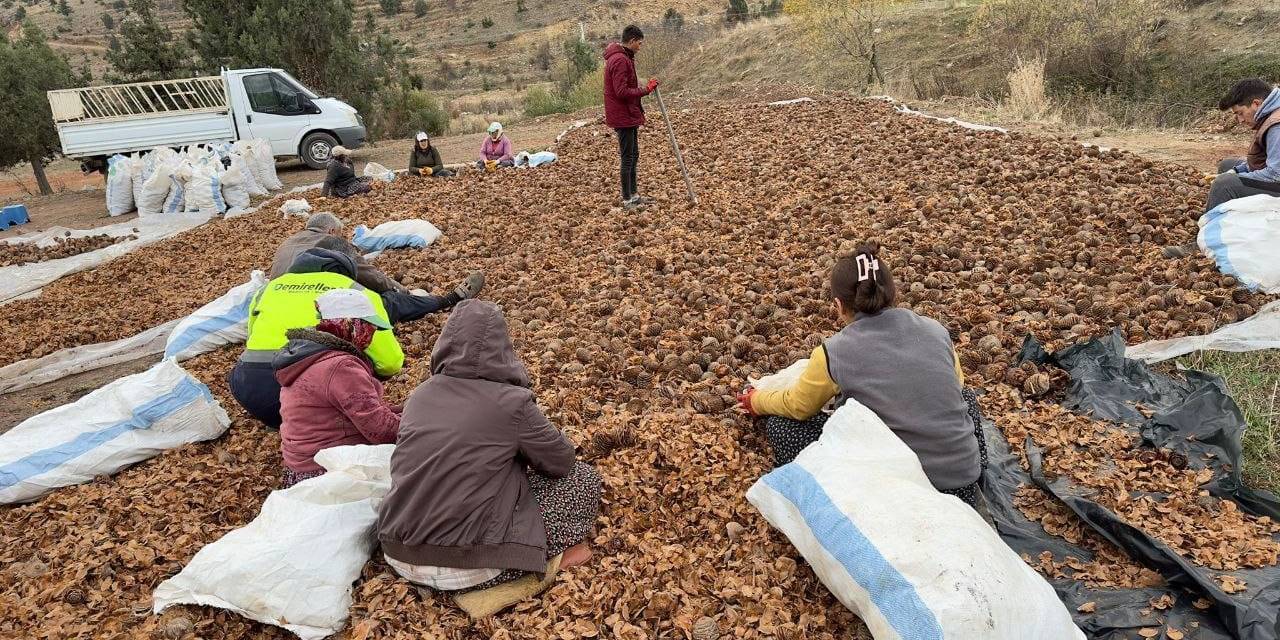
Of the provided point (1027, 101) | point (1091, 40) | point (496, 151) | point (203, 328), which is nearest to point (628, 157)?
point (203, 328)

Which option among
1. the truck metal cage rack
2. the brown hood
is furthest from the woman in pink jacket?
the truck metal cage rack

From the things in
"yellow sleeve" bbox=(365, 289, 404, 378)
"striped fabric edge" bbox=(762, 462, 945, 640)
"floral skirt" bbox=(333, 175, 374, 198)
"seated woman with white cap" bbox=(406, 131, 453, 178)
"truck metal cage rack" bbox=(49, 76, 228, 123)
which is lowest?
"striped fabric edge" bbox=(762, 462, 945, 640)

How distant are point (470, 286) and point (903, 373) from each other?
3525mm

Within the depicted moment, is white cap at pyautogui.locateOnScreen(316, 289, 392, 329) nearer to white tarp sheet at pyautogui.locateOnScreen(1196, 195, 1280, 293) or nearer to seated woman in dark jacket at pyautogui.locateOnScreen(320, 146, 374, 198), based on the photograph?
white tarp sheet at pyautogui.locateOnScreen(1196, 195, 1280, 293)

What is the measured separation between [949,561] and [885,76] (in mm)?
16511

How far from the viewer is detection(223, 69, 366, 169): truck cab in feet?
40.1

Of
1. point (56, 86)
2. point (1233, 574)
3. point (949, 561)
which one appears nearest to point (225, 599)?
point (949, 561)

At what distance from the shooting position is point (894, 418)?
92.8 inches

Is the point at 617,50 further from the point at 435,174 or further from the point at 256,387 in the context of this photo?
the point at 435,174

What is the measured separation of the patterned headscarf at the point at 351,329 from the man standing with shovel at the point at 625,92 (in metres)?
3.62

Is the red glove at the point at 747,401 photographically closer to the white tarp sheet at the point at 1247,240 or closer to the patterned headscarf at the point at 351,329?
the patterned headscarf at the point at 351,329

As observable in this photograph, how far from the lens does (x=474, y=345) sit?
88.6 inches

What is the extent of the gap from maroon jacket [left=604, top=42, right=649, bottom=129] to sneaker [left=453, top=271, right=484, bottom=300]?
1960 mm

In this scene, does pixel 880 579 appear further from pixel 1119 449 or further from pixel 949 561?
pixel 1119 449
